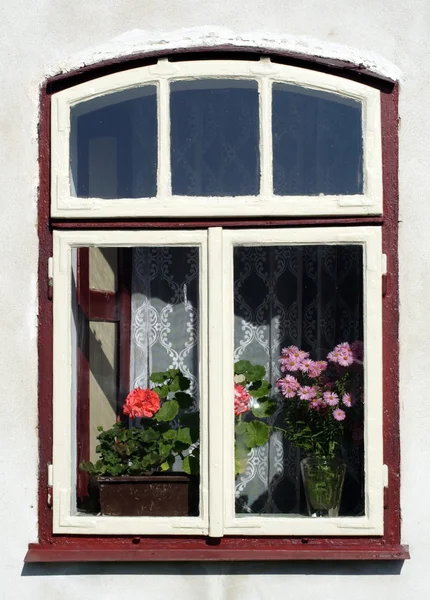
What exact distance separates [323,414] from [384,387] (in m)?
0.28

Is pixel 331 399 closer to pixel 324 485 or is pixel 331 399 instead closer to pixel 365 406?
pixel 365 406

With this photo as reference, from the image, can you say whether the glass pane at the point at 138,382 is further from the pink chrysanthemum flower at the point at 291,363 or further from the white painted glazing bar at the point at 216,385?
the pink chrysanthemum flower at the point at 291,363

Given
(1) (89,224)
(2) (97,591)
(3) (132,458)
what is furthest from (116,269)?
(2) (97,591)

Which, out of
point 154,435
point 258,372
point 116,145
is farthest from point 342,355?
point 116,145

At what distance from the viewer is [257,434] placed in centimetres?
452

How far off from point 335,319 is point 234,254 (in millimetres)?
449

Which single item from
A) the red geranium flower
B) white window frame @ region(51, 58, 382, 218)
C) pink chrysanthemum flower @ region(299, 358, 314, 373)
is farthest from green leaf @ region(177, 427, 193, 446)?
white window frame @ region(51, 58, 382, 218)

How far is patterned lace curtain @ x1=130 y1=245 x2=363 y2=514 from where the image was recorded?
464 cm

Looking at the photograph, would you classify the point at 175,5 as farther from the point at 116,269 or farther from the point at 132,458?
the point at 132,458

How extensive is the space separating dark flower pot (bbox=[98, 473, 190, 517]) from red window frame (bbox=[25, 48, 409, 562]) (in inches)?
3.9

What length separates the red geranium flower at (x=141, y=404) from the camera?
450cm

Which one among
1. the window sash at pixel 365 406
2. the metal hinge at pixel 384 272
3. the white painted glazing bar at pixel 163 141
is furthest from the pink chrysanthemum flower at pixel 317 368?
the white painted glazing bar at pixel 163 141

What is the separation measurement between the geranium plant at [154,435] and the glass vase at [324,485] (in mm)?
411

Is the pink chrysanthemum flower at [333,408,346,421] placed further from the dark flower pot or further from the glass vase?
the dark flower pot
